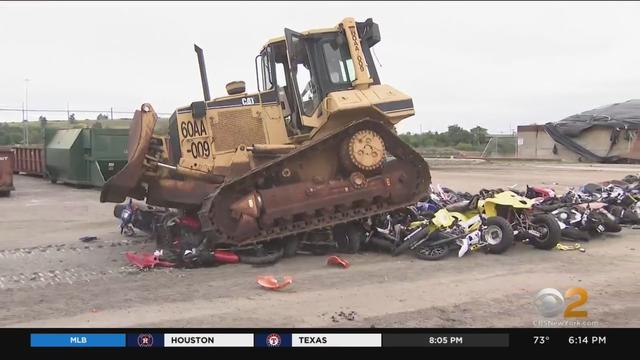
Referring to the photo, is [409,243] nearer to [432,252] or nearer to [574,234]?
[432,252]

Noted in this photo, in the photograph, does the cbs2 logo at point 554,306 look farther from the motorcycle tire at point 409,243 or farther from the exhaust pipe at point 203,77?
the exhaust pipe at point 203,77

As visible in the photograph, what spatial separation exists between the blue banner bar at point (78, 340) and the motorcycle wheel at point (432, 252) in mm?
4679

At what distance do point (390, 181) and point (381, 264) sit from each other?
1.38 meters

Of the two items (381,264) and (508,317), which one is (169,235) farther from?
(508,317)

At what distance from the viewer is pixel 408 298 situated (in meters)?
5.77

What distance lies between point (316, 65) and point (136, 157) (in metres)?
2.66

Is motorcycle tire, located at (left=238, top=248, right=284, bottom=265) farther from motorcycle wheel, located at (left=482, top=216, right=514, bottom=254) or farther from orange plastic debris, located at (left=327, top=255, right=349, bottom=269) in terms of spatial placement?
motorcycle wheel, located at (left=482, top=216, right=514, bottom=254)

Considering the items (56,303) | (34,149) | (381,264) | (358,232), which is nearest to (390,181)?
(358,232)

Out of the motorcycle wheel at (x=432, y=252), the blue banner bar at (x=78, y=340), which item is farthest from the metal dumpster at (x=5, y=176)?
the blue banner bar at (x=78, y=340)

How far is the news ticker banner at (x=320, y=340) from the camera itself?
11.4ft

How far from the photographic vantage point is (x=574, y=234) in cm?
848

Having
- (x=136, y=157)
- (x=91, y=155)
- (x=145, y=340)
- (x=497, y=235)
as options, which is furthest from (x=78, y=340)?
(x=91, y=155)

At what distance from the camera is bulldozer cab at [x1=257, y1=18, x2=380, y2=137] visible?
8.18 m

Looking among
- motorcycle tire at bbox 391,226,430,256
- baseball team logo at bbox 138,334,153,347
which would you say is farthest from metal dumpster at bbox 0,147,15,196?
baseball team logo at bbox 138,334,153,347
